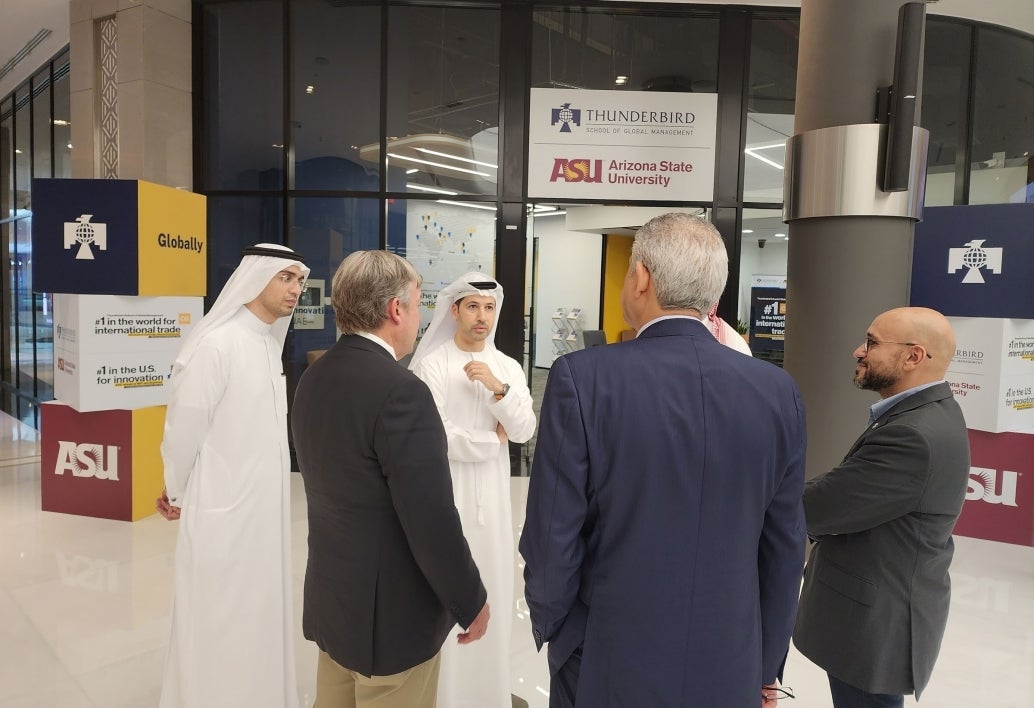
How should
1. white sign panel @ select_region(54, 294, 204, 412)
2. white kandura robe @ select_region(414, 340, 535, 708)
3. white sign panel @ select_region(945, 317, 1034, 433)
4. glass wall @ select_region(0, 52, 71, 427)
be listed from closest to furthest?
white kandura robe @ select_region(414, 340, 535, 708) → white sign panel @ select_region(945, 317, 1034, 433) → white sign panel @ select_region(54, 294, 204, 412) → glass wall @ select_region(0, 52, 71, 427)

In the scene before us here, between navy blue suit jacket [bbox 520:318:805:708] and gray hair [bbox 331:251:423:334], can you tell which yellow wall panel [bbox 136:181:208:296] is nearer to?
gray hair [bbox 331:251:423:334]

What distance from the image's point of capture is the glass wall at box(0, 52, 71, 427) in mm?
8273

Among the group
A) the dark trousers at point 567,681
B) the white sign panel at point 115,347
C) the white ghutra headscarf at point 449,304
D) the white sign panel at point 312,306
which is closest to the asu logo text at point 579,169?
the white sign panel at point 312,306

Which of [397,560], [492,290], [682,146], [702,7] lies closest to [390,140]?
[682,146]

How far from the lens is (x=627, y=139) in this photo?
6.40 metres

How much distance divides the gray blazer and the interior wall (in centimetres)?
504

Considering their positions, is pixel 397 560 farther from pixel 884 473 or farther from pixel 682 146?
pixel 682 146

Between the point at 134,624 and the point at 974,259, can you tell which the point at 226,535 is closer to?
the point at 134,624

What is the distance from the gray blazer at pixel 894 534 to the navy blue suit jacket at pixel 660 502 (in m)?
0.52

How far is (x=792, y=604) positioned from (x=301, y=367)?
19.1 feet

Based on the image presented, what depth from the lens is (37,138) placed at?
29.0 feet

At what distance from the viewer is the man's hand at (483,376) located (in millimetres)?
2762

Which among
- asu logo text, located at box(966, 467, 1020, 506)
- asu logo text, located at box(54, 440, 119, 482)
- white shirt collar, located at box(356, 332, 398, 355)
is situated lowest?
asu logo text, located at box(54, 440, 119, 482)

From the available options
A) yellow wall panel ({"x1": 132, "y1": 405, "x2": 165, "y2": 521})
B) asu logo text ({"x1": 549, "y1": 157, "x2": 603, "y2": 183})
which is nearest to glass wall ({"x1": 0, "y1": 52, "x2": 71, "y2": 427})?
yellow wall panel ({"x1": 132, "y1": 405, "x2": 165, "y2": 521})
